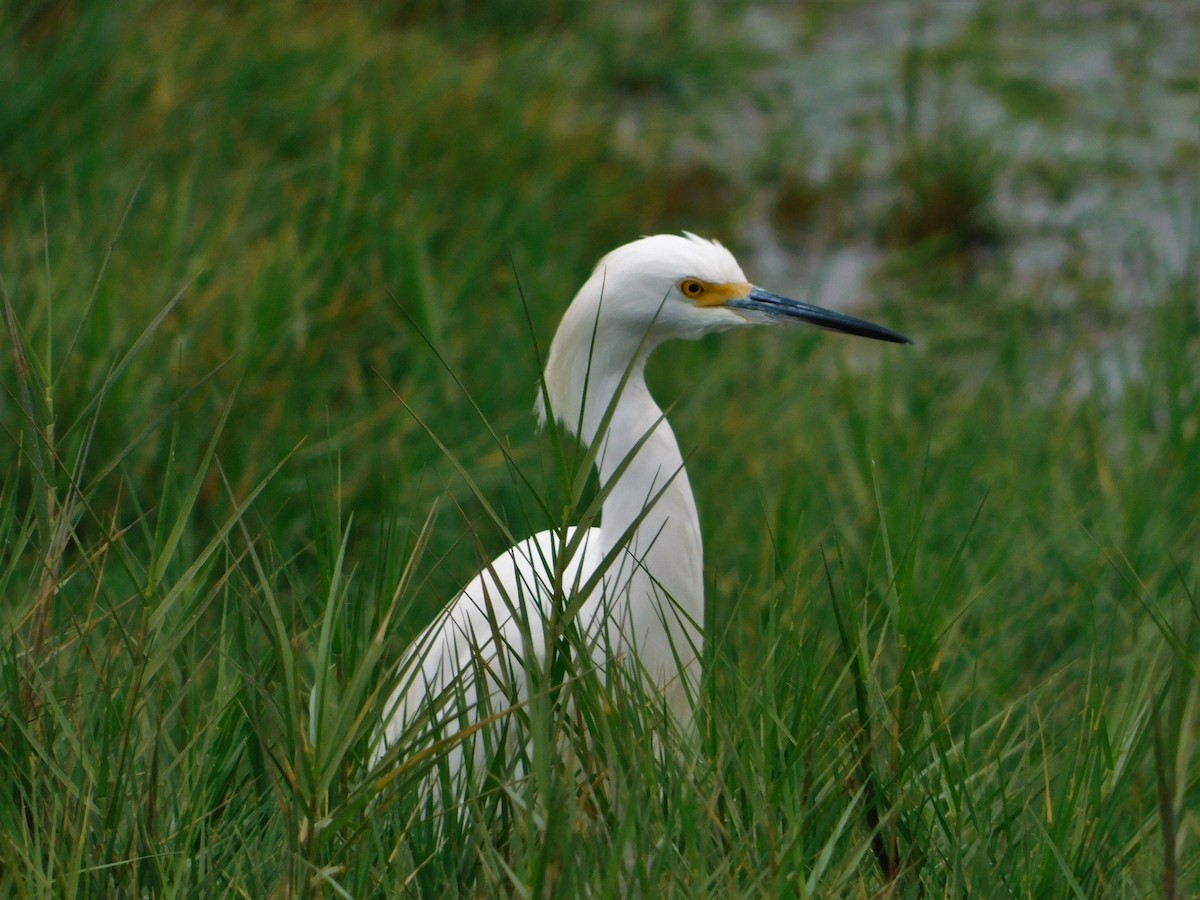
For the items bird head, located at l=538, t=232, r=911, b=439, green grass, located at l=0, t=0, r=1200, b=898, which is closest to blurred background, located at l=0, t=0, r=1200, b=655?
green grass, located at l=0, t=0, r=1200, b=898

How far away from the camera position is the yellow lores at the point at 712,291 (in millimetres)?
2283

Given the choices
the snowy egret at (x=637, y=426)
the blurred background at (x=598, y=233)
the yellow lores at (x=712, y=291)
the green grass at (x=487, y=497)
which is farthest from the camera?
the blurred background at (x=598, y=233)

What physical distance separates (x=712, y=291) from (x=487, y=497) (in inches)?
43.2

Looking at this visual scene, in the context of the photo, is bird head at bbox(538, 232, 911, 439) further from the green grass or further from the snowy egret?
the green grass

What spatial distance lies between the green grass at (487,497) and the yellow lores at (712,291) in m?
0.36

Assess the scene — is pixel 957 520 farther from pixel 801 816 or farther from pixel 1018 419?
pixel 801 816

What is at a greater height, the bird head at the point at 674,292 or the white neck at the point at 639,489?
the bird head at the point at 674,292

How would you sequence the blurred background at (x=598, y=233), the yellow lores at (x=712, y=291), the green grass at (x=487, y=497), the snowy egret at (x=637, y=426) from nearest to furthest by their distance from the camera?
the green grass at (x=487, y=497), the snowy egret at (x=637, y=426), the yellow lores at (x=712, y=291), the blurred background at (x=598, y=233)

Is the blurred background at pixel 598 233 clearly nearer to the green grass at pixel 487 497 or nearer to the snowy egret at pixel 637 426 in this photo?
the green grass at pixel 487 497

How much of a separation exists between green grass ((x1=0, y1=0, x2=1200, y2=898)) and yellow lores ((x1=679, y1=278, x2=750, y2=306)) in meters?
0.36

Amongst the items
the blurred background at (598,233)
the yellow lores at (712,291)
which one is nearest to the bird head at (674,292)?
the yellow lores at (712,291)

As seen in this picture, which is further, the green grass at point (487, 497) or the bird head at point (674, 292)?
the bird head at point (674, 292)

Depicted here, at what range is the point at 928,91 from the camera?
609 cm

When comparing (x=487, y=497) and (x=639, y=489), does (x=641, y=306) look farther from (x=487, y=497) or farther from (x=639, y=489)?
(x=487, y=497)
